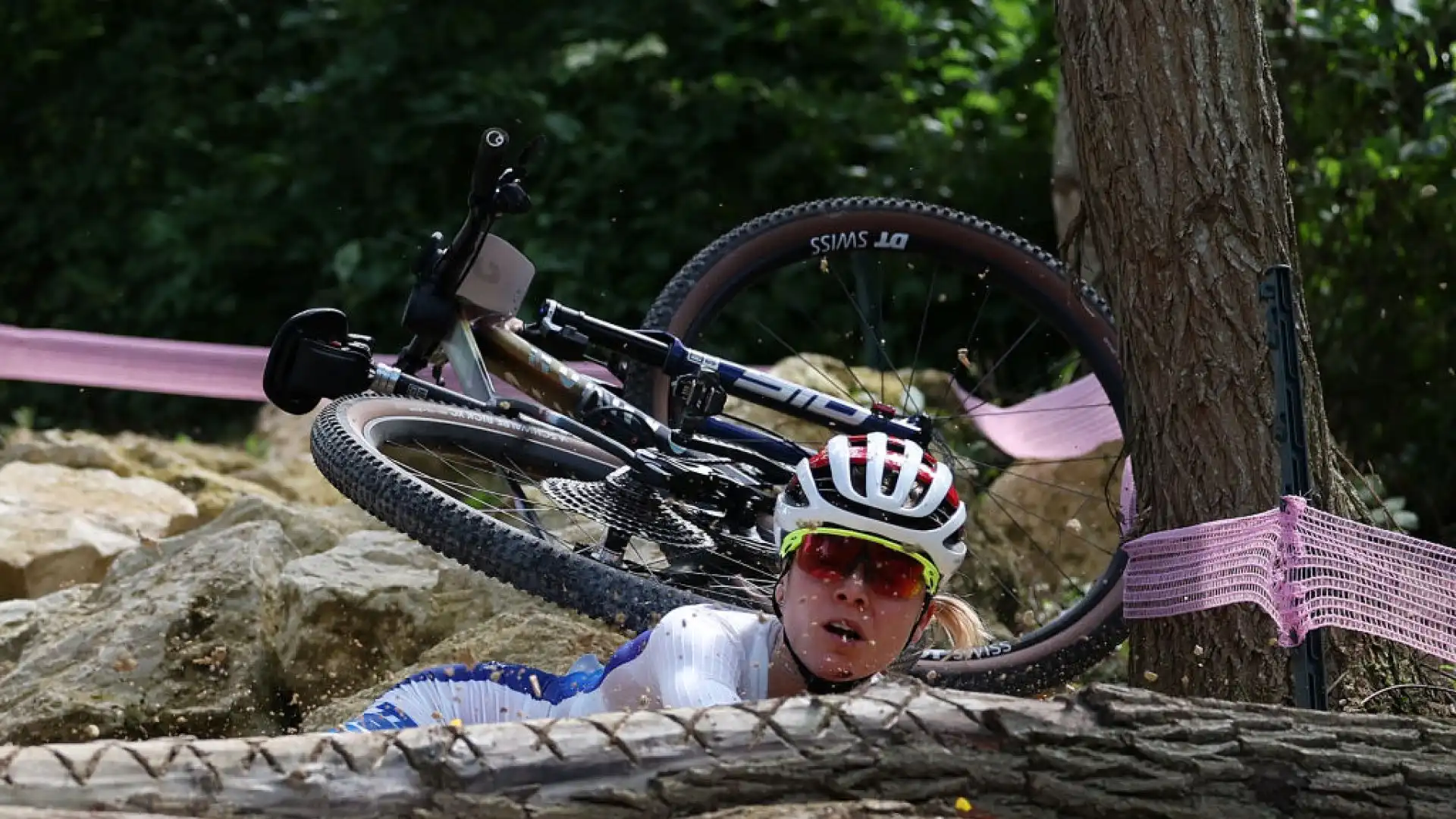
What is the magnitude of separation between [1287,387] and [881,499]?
0.95m

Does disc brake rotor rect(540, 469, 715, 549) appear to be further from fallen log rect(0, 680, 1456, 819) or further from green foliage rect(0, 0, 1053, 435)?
green foliage rect(0, 0, 1053, 435)

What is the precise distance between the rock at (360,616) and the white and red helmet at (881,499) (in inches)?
68.6

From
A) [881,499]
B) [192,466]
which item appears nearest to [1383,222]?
[881,499]

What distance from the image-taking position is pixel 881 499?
9.79 ft

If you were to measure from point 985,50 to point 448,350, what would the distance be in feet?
16.4

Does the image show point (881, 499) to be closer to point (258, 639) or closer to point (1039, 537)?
point (258, 639)

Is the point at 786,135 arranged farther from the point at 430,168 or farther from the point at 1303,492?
the point at 1303,492

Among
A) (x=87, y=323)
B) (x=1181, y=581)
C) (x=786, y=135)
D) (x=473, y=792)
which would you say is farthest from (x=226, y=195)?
(x=473, y=792)

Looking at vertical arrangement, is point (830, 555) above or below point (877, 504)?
below

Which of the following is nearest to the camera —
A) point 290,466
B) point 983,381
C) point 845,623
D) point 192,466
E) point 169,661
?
point 845,623

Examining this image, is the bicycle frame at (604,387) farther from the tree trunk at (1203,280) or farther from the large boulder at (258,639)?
the tree trunk at (1203,280)

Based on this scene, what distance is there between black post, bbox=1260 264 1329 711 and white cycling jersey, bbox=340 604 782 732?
3.52ft

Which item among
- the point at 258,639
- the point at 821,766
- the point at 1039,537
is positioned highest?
the point at 1039,537

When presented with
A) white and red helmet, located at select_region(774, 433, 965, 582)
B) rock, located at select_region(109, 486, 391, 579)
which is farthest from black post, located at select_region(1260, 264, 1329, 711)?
rock, located at select_region(109, 486, 391, 579)
